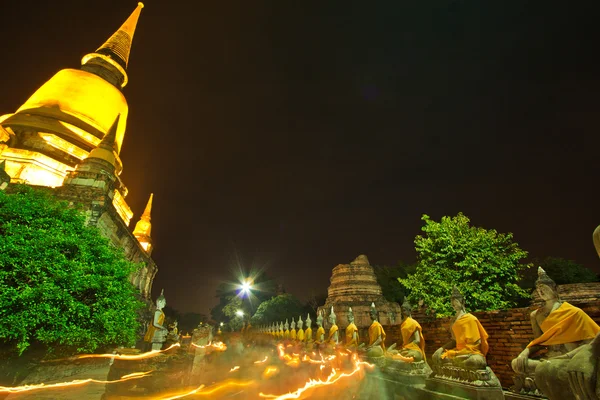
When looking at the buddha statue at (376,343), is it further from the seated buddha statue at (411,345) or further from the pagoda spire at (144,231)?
the pagoda spire at (144,231)

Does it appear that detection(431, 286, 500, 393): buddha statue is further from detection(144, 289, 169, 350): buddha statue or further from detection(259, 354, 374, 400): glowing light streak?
detection(144, 289, 169, 350): buddha statue

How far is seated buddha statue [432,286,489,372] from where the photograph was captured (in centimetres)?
527

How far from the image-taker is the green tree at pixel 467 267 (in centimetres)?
1538

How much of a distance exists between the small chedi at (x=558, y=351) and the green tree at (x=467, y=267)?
11946 mm

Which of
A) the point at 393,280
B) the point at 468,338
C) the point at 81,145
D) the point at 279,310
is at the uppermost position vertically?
the point at 81,145

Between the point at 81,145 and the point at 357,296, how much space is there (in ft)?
91.7

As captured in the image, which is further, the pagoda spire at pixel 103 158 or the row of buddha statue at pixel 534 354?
the pagoda spire at pixel 103 158

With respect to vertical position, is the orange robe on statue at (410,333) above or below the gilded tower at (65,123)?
below

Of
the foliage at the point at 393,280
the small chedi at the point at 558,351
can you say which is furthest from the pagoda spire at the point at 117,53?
the foliage at the point at 393,280

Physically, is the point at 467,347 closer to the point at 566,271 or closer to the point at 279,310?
the point at 566,271

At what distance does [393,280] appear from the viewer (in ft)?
133

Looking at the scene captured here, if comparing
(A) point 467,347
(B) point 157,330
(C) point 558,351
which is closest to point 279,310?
(B) point 157,330

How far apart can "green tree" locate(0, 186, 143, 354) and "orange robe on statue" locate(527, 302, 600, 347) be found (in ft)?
34.1

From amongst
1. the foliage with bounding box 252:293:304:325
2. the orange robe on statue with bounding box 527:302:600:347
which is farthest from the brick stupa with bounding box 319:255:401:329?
the orange robe on statue with bounding box 527:302:600:347
